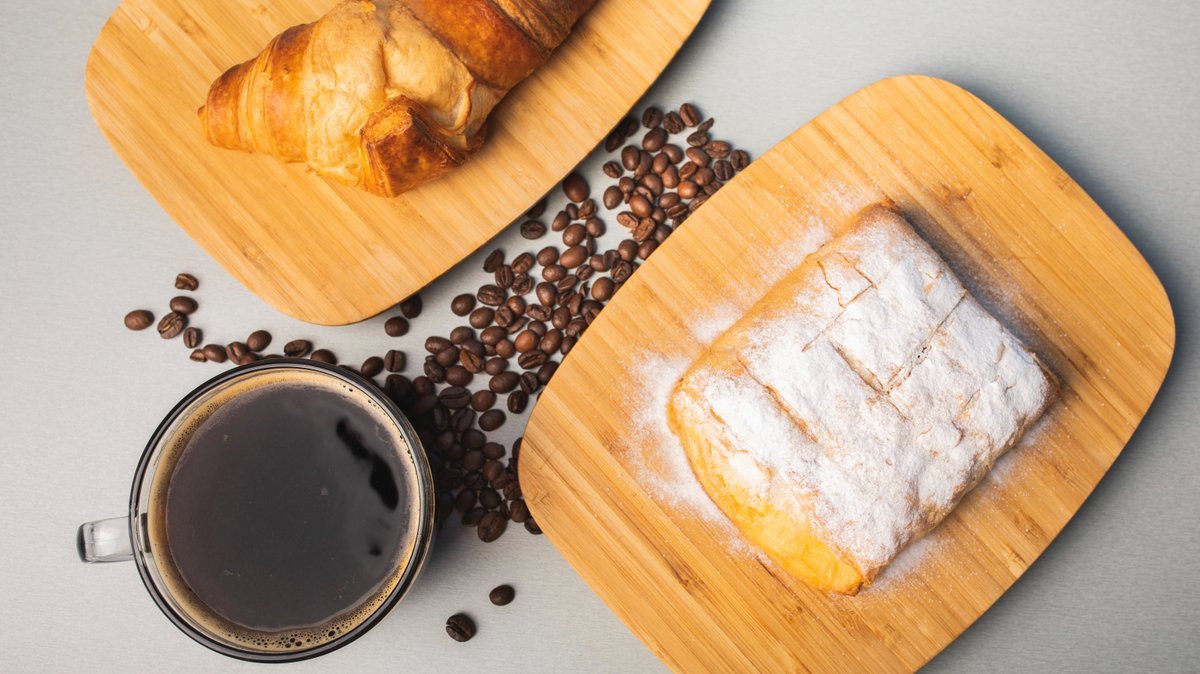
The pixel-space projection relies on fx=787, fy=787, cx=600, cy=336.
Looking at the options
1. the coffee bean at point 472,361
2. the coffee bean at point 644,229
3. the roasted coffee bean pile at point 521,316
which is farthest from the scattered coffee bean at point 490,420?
the coffee bean at point 644,229

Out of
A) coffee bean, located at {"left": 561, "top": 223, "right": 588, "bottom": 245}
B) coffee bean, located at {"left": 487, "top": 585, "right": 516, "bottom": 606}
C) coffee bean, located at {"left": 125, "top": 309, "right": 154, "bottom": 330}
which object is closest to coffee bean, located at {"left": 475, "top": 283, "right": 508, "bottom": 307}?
coffee bean, located at {"left": 561, "top": 223, "right": 588, "bottom": 245}

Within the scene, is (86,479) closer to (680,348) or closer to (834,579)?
(680,348)

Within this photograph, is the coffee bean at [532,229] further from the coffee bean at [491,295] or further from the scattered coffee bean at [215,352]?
the scattered coffee bean at [215,352]

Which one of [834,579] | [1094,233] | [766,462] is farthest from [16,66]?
[1094,233]

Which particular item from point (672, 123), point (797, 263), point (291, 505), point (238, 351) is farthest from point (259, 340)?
point (797, 263)

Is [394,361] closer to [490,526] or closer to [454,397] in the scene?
[454,397]

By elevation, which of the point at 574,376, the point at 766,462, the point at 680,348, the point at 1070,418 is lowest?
the point at 1070,418

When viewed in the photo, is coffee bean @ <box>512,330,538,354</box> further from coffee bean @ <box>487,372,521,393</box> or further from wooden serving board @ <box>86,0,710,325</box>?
wooden serving board @ <box>86,0,710,325</box>
